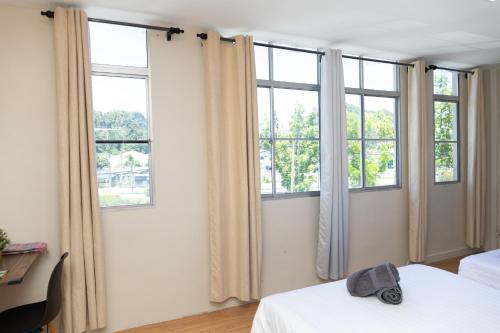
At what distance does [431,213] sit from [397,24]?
2.57m

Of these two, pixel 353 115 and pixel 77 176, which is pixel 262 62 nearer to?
pixel 353 115

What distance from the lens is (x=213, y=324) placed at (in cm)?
302

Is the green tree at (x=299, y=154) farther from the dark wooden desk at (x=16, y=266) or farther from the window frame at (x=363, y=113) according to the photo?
the dark wooden desk at (x=16, y=266)

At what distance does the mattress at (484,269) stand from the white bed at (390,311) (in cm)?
53

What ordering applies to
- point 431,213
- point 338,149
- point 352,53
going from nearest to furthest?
point 338,149 → point 352,53 → point 431,213

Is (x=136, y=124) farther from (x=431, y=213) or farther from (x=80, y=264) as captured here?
(x=431, y=213)

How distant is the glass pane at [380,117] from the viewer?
412 cm

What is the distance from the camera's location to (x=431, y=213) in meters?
4.54

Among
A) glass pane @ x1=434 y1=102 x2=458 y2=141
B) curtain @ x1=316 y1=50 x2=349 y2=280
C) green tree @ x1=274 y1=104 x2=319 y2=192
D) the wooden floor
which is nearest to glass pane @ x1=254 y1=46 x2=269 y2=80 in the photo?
green tree @ x1=274 y1=104 x2=319 y2=192

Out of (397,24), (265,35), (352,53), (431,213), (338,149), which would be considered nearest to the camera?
(397,24)

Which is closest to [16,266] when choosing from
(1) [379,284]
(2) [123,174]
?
(2) [123,174]

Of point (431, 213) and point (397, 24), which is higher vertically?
point (397, 24)

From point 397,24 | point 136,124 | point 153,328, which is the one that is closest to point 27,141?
point 136,124

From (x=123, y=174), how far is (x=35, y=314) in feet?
3.86
